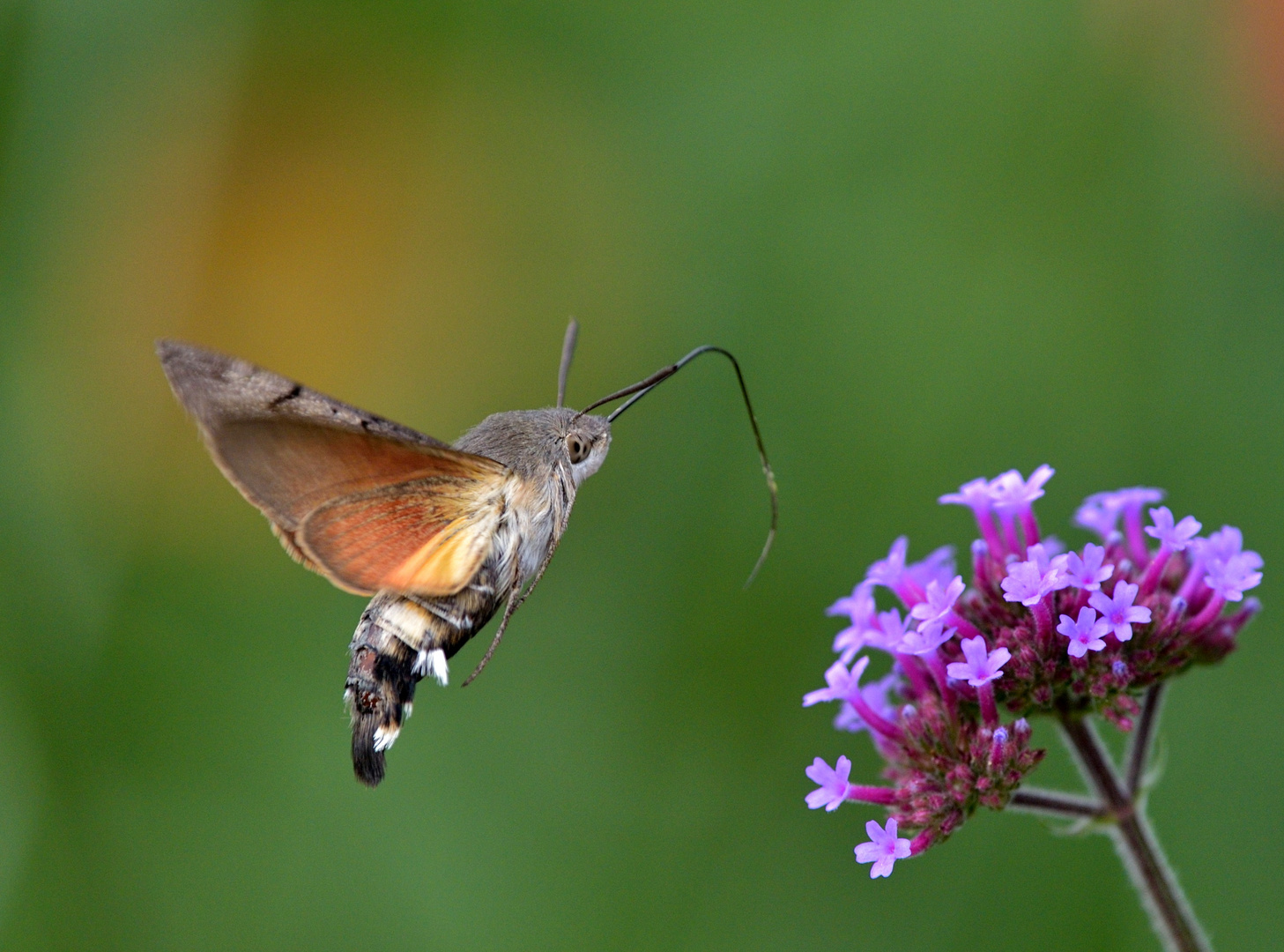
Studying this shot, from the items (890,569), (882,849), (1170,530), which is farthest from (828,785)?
(1170,530)

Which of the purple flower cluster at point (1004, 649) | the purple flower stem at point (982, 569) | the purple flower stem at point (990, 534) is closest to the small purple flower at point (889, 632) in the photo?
the purple flower cluster at point (1004, 649)

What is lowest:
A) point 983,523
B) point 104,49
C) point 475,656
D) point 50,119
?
point 475,656

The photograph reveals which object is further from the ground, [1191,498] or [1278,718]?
[1191,498]

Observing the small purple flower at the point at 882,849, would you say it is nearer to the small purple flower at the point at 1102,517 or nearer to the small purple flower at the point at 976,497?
the small purple flower at the point at 976,497

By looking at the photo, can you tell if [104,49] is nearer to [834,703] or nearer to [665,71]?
[665,71]

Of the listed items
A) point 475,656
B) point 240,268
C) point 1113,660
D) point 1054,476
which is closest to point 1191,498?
point 1054,476

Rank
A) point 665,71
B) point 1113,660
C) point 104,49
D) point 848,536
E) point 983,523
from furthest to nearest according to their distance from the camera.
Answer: point 665,71 → point 848,536 → point 104,49 → point 983,523 → point 1113,660

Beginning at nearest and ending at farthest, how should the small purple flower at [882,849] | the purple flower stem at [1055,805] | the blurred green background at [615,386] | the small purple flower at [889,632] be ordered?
the small purple flower at [882,849], the small purple flower at [889,632], the purple flower stem at [1055,805], the blurred green background at [615,386]
